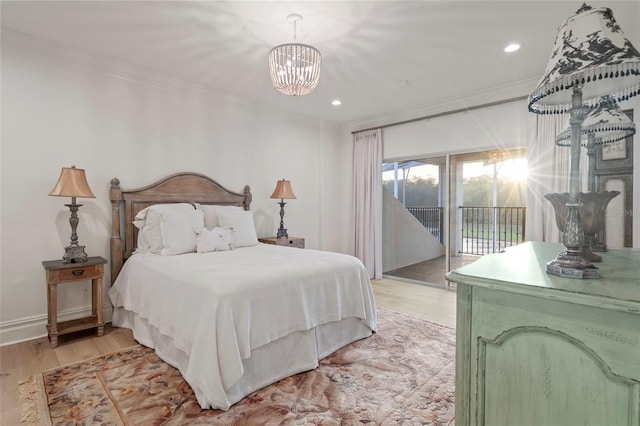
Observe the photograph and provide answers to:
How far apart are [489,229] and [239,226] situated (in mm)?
3639

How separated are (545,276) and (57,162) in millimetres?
3742

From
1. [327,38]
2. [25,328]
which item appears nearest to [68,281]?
[25,328]

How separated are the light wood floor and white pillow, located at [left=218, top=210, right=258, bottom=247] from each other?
4.41 feet

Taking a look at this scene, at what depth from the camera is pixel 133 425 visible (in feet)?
5.50

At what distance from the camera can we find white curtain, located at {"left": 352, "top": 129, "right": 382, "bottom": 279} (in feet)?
16.6

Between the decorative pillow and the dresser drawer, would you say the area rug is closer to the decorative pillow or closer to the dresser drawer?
the dresser drawer

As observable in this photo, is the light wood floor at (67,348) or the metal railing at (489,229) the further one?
the metal railing at (489,229)

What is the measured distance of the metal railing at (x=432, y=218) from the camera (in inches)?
194

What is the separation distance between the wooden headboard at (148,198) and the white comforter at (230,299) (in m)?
0.30

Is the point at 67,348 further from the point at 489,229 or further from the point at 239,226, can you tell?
the point at 489,229

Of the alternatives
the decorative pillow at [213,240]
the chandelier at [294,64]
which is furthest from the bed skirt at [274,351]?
the chandelier at [294,64]

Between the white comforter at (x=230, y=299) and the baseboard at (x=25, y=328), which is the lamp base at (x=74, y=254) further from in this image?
the baseboard at (x=25, y=328)

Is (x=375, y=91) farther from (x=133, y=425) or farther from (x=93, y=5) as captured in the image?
(x=133, y=425)

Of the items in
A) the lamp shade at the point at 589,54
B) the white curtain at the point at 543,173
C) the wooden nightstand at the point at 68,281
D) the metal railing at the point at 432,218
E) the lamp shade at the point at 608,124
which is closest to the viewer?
the lamp shade at the point at 589,54
